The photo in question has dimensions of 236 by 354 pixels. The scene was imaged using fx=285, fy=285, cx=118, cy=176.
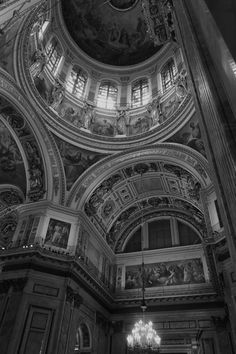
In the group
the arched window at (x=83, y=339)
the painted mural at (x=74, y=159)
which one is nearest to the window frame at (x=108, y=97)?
the painted mural at (x=74, y=159)

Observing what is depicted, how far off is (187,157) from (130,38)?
10.2m

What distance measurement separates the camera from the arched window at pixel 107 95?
16094 mm

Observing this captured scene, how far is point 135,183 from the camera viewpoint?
14688mm

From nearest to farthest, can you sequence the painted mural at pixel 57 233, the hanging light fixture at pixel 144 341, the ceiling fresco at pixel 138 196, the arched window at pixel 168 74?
1. the hanging light fixture at pixel 144 341
2. the painted mural at pixel 57 233
3. the ceiling fresco at pixel 138 196
4. the arched window at pixel 168 74

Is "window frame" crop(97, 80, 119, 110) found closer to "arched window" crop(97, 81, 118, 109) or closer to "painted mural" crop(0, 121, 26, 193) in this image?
"arched window" crop(97, 81, 118, 109)

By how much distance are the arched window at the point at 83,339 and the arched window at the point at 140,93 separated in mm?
11193

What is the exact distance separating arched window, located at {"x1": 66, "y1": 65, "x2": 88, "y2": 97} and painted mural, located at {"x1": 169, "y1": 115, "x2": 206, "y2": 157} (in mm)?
6354

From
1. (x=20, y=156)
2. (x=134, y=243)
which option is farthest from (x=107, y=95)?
(x=134, y=243)

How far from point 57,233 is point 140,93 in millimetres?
9443

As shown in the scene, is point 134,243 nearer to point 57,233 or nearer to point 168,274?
point 168,274

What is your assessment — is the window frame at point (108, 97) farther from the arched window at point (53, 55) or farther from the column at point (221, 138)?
the column at point (221, 138)

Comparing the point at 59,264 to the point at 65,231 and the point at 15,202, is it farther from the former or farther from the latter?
the point at 15,202

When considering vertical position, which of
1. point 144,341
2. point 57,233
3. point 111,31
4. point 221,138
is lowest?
point 221,138

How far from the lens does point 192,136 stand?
11992 mm
